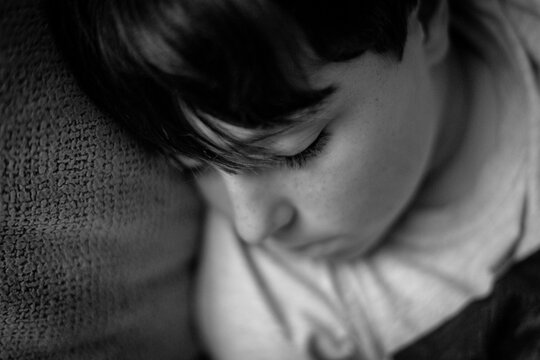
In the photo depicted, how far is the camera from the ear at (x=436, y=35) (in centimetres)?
61

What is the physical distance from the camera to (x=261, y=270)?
29.0 inches

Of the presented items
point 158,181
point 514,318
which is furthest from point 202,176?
point 514,318

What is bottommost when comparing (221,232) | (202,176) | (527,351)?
(527,351)

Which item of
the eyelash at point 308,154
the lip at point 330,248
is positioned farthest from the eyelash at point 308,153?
the lip at point 330,248

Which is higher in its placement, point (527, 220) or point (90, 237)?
point (90, 237)

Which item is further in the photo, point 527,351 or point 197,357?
point 197,357

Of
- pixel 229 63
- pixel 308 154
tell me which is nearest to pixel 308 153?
pixel 308 154

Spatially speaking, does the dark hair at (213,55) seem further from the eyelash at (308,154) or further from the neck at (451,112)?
the neck at (451,112)

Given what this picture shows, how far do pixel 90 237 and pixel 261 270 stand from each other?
0.23 metres

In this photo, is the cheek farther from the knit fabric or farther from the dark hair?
the knit fabric

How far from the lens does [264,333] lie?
27.8 inches

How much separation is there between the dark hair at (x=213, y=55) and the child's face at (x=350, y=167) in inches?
0.8

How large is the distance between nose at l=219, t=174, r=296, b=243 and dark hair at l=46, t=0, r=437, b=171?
24 millimetres

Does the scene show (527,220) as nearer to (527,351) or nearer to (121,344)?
(527,351)
